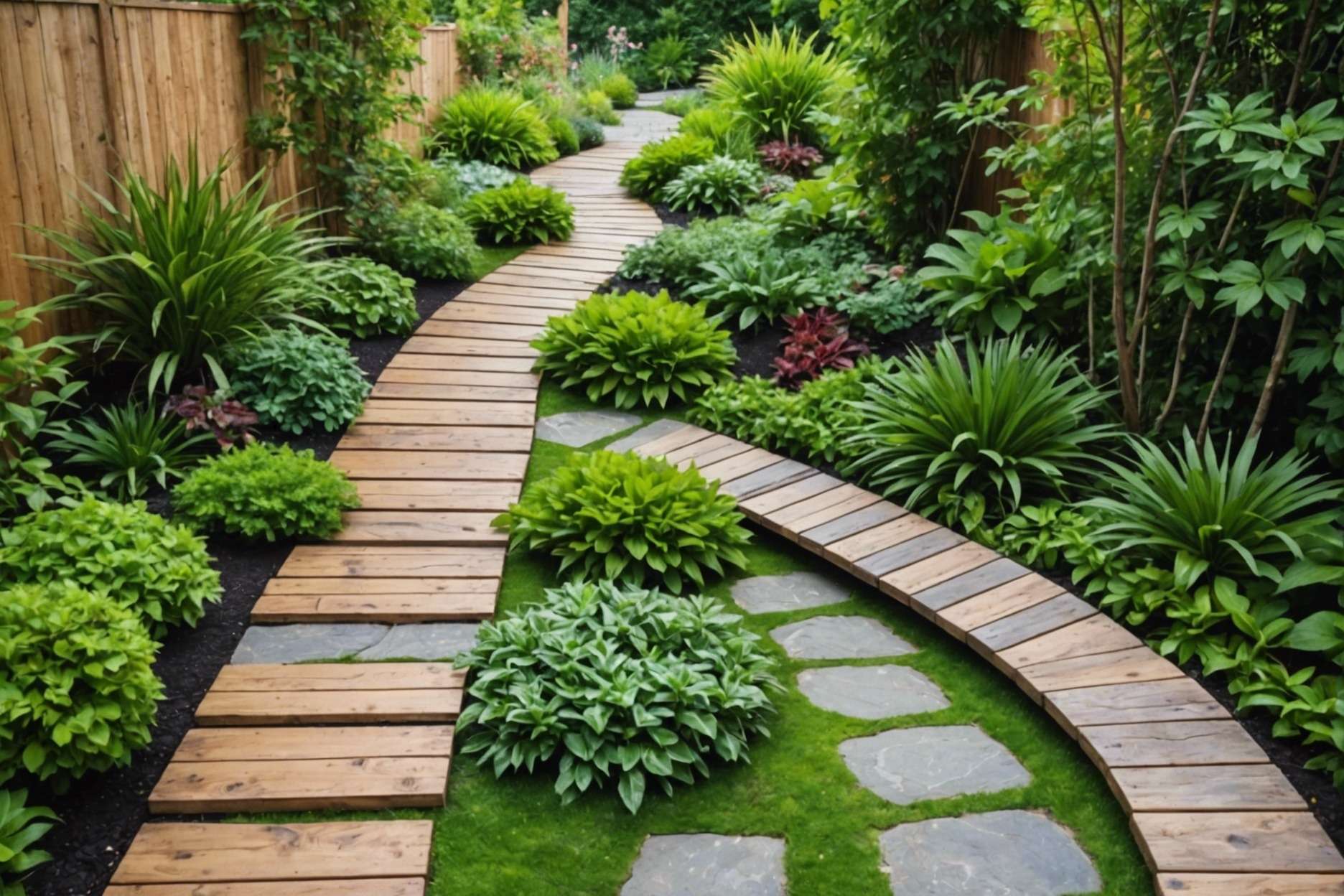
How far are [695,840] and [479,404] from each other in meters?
3.23

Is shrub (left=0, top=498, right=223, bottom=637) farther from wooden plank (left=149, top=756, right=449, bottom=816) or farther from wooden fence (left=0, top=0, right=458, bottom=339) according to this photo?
wooden fence (left=0, top=0, right=458, bottom=339)

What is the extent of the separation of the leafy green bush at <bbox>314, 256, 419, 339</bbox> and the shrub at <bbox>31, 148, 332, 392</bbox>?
85cm

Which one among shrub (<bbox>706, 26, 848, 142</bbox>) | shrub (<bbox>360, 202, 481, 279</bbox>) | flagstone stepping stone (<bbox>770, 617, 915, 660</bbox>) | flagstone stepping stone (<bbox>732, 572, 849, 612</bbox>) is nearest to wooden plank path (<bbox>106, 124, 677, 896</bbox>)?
shrub (<bbox>360, 202, 481, 279</bbox>)

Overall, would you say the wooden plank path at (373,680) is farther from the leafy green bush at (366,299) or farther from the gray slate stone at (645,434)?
the gray slate stone at (645,434)

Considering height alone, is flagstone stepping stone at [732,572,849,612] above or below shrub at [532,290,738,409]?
below

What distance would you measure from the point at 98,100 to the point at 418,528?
2.36 metres

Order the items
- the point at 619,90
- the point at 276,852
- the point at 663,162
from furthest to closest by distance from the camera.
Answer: the point at 619,90 < the point at 663,162 < the point at 276,852

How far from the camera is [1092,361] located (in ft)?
16.1

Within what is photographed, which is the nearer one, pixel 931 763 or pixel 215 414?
pixel 931 763

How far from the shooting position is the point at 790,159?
32.3 ft

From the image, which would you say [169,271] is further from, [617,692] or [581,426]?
[617,692]

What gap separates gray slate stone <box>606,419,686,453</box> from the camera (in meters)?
5.46

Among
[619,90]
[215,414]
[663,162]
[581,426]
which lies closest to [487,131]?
[663,162]

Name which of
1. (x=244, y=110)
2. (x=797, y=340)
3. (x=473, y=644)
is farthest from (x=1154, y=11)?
(x=244, y=110)
